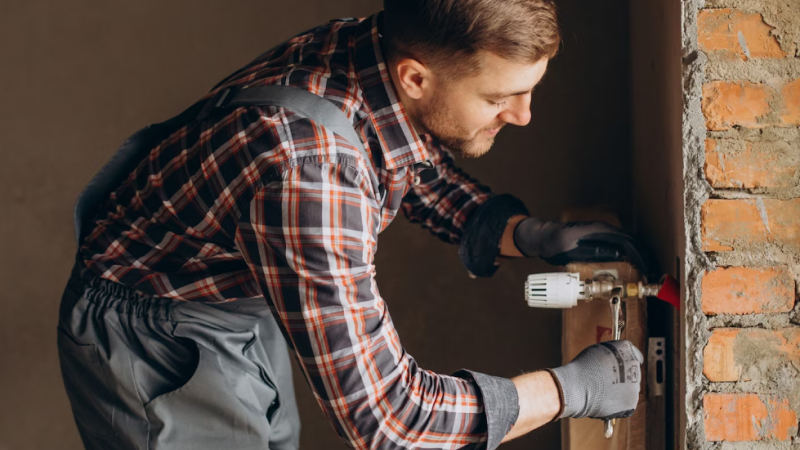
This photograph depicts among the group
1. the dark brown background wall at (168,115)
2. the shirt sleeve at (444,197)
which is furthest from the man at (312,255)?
the dark brown background wall at (168,115)

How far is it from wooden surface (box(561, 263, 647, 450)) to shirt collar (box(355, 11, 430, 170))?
13.4 inches

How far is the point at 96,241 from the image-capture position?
1.21 m

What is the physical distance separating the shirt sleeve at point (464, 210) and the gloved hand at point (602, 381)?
0.38 meters

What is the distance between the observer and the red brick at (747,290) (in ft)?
3.10

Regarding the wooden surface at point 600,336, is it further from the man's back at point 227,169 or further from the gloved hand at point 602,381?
the man's back at point 227,169

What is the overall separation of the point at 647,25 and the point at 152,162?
912mm

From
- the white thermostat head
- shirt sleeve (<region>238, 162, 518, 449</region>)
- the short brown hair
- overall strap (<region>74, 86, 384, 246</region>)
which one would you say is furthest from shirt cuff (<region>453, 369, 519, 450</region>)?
the short brown hair

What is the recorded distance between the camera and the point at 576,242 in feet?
4.15

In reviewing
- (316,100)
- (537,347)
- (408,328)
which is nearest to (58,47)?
(408,328)

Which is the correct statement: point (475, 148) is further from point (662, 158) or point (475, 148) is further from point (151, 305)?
point (151, 305)

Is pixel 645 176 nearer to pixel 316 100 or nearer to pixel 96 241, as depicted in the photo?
pixel 316 100

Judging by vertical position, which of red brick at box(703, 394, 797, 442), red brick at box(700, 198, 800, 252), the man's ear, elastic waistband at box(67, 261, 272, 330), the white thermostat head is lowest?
red brick at box(703, 394, 797, 442)

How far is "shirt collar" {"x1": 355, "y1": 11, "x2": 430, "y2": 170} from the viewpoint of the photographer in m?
1.04

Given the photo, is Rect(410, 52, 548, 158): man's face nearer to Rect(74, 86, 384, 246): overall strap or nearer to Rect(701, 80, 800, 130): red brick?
Rect(74, 86, 384, 246): overall strap
